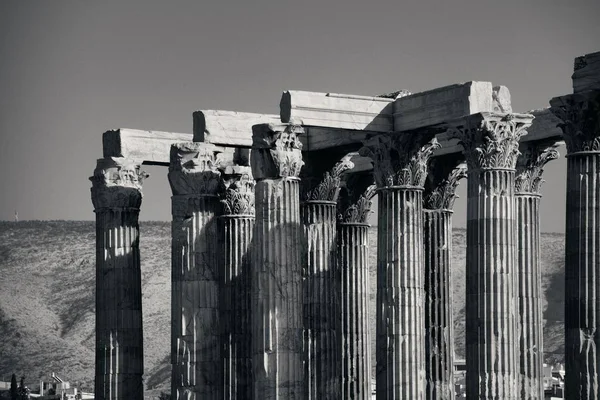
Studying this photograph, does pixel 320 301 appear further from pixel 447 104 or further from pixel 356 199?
pixel 447 104

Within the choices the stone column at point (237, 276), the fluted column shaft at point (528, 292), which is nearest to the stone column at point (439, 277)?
the fluted column shaft at point (528, 292)

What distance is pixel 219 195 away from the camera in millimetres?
93125

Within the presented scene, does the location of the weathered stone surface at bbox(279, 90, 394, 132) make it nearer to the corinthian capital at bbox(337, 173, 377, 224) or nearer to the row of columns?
the row of columns

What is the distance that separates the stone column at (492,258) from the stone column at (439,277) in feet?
38.3

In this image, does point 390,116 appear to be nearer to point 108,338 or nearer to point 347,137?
point 347,137

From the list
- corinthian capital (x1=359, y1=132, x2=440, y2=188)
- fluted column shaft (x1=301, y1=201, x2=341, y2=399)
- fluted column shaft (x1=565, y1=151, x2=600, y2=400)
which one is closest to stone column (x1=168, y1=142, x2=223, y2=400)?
fluted column shaft (x1=301, y1=201, x2=341, y2=399)

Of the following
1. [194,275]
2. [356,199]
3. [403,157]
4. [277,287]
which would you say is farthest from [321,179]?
[277,287]

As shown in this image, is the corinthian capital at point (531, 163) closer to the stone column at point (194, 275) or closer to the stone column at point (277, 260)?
the stone column at point (277, 260)

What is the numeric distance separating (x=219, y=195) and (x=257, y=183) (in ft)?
30.8

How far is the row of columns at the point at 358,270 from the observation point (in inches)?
3150

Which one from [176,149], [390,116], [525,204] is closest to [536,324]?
[525,204]

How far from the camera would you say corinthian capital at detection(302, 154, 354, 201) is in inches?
3676

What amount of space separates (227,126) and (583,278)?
1877 cm

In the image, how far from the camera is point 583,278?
78.8m
